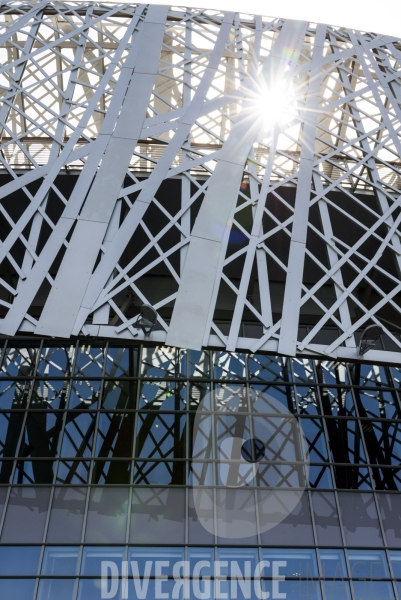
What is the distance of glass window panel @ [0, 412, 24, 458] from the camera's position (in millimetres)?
18344

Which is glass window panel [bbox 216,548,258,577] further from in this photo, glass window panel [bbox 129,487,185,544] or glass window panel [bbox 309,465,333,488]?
glass window panel [bbox 309,465,333,488]

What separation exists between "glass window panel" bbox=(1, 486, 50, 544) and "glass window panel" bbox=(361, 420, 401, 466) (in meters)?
10.3

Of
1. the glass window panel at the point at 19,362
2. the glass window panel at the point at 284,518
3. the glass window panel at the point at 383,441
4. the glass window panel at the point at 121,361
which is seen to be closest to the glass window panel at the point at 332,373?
the glass window panel at the point at 383,441

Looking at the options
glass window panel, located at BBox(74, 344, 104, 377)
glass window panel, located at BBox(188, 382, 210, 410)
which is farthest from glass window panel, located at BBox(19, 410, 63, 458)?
glass window panel, located at BBox(188, 382, 210, 410)

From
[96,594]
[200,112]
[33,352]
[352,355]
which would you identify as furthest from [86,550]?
[200,112]

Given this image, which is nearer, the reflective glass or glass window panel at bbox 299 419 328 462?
glass window panel at bbox 299 419 328 462

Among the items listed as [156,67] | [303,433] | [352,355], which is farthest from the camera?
[156,67]

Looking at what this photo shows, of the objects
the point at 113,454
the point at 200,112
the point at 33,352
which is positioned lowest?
the point at 113,454

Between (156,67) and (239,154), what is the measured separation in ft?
16.0

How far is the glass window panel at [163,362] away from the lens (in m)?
20.6

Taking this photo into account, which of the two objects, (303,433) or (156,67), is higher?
(156,67)

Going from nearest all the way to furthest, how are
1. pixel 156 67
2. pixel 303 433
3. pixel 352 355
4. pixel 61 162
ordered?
1. pixel 352 355
2. pixel 61 162
3. pixel 303 433
4. pixel 156 67

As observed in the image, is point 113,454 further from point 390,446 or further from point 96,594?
point 390,446

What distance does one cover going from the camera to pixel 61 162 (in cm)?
1809
